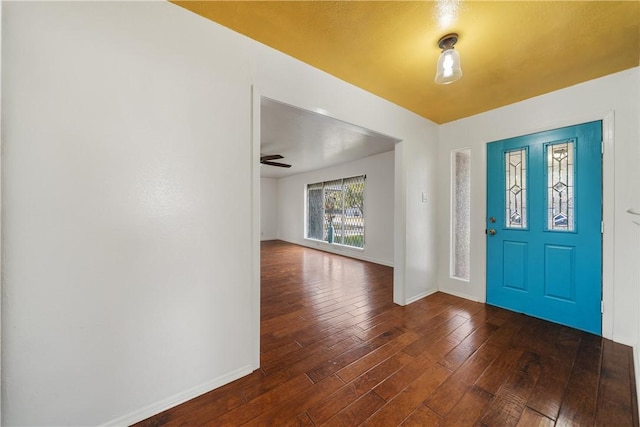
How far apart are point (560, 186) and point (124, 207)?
362cm

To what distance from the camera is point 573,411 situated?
4.37 feet

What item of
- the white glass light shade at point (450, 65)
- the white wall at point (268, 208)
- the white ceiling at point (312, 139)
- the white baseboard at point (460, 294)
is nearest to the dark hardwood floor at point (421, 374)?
the white baseboard at point (460, 294)

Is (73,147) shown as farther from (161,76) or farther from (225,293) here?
(225,293)

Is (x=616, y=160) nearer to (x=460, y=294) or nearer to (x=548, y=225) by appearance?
(x=548, y=225)

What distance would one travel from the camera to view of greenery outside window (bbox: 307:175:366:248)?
18.7 ft

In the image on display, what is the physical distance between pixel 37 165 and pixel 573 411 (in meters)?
3.06

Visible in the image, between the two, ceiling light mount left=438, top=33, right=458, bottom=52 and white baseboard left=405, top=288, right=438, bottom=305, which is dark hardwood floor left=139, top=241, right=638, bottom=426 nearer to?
white baseboard left=405, top=288, right=438, bottom=305

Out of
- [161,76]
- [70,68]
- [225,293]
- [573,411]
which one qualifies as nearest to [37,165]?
[70,68]

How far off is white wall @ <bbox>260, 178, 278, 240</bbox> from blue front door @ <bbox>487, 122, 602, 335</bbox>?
667 centimetres

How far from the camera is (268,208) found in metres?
8.30

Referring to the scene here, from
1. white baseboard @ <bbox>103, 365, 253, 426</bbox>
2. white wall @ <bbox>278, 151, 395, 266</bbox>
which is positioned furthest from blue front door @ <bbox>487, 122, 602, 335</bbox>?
white baseboard @ <bbox>103, 365, 253, 426</bbox>

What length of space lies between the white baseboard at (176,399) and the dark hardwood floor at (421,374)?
0.13ft

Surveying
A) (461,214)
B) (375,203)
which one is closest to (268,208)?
(375,203)

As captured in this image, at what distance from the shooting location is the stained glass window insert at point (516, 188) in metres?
2.54
